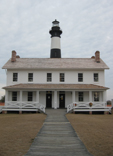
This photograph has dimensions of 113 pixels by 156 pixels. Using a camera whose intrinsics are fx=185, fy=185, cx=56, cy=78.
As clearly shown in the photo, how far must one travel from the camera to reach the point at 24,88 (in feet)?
75.6

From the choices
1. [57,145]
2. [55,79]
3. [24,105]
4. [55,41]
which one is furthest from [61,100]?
[57,145]

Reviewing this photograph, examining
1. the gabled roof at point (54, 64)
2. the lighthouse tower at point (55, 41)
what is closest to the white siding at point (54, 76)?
the gabled roof at point (54, 64)

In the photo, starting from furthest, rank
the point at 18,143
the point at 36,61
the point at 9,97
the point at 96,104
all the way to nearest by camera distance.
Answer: the point at 36,61
the point at 9,97
the point at 96,104
the point at 18,143

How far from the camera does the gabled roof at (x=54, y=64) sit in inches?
1009

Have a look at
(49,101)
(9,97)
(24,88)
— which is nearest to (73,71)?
(49,101)

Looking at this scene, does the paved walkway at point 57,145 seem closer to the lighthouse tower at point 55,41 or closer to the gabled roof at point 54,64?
the gabled roof at point 54,64

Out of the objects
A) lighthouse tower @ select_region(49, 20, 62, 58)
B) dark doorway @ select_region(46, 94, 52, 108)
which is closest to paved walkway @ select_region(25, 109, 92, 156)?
dark doorway @ select_region(46, 94, 52, 108)

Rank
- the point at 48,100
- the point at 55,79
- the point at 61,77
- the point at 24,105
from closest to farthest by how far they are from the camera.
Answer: the point at 24,105, the point at 48,100, the point at 55,79, the point at 61,77

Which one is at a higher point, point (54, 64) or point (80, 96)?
point (54, 64)

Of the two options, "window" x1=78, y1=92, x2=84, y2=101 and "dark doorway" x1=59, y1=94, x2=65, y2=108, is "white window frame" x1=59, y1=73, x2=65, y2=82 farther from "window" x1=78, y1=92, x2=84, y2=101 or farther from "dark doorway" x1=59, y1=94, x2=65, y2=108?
"window" x1=78, y1=92, x2=84, y2=101

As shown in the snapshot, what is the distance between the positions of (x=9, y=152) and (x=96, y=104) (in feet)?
55.4

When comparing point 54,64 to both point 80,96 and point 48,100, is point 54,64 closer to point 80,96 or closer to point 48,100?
point 48,100

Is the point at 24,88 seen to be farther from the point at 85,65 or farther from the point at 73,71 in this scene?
the point at 85,65

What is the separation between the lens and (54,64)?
26.6m
